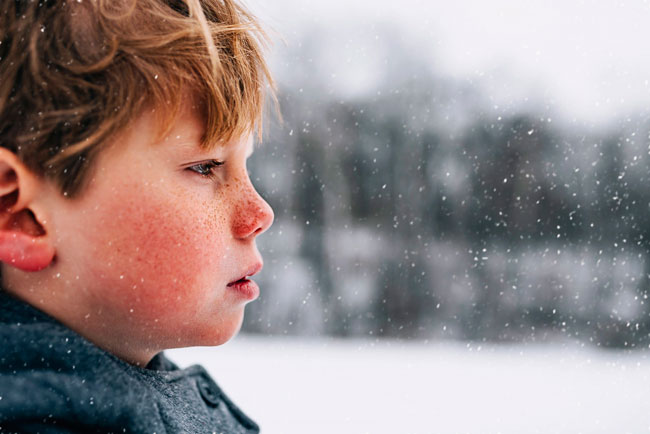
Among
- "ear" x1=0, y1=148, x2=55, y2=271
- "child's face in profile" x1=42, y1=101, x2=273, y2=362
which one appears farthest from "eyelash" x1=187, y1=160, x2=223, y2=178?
"ear" x1=0, y1=148, x2=55, y2=271

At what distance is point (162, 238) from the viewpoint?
16.8 inches

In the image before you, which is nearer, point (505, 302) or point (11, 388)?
point (11, 388)

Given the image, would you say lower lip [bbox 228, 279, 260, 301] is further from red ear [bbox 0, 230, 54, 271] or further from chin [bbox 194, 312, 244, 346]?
red ear [bbox 0, 230, 54, 271]

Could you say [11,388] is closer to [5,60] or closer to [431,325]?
[5,60]

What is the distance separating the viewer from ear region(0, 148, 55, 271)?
1.30ft

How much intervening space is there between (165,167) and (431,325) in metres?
3.52

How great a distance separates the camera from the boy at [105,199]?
1.30 feet

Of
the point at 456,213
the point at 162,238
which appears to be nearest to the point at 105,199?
the point at 162,238

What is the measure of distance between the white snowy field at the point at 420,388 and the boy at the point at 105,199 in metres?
0.86

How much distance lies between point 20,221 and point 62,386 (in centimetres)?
11

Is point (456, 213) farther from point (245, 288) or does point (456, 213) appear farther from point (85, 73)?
point (85, 73)

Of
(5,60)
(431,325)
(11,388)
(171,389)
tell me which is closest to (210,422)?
(171,389)

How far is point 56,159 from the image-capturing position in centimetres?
39

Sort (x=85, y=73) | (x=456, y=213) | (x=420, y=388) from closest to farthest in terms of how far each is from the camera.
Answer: (x=85, y=73)
(x=420, y=388)
(x=456, y=213)
